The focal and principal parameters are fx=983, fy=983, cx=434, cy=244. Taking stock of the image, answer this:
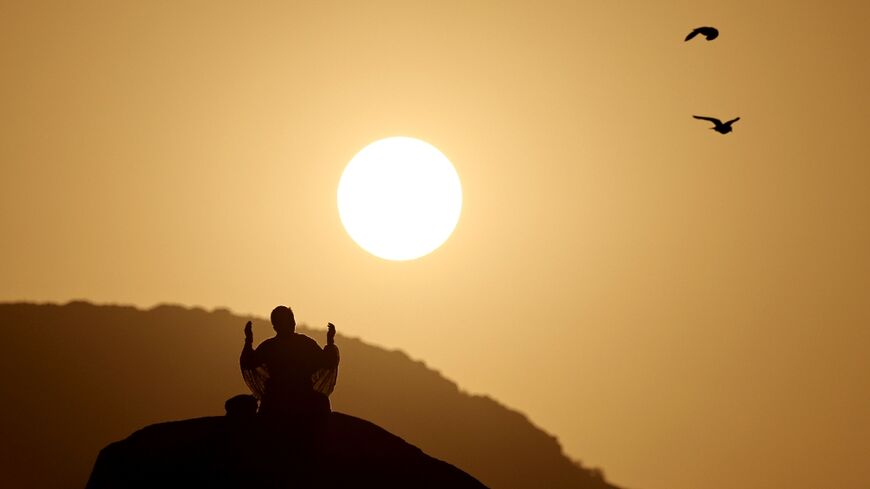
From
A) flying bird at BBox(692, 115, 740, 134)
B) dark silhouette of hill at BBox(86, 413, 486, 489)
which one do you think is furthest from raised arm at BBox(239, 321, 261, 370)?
A: flying bird at BBox(692, 115, 740, 134)

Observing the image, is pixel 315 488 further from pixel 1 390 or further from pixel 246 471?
pixel 1 390

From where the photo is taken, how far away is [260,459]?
19281mm

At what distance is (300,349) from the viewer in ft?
70.5

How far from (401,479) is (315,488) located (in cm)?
205

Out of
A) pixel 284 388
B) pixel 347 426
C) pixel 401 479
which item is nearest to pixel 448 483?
pixel 401 479

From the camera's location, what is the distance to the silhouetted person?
20.9m

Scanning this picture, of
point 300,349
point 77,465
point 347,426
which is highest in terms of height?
point 300,349

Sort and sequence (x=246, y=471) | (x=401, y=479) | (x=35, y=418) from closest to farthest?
(x=246, y=471) < (x=401, y=479) < (x=35, y=418)

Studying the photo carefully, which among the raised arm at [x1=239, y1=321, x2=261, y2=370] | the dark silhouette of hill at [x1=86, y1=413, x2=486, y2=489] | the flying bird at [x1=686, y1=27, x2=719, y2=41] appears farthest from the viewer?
the flying bird at [x1=686, y1=27, x2=719, y2=41]

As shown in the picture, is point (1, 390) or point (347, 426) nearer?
point (347, 426)

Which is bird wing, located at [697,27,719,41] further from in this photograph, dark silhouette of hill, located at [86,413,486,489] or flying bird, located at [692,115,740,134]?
dark silhouette of hill, located at [86,413,486,489]

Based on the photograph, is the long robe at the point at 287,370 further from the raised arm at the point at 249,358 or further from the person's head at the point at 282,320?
the person's head at the point at 282,320

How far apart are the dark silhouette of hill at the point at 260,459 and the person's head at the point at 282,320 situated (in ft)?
7.12

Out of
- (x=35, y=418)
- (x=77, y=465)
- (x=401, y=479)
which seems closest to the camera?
(x=401, y=479)
